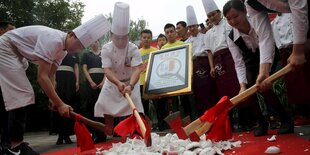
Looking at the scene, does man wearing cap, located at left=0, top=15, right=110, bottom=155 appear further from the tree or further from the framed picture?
the tree

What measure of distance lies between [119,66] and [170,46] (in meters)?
Result: 1.57

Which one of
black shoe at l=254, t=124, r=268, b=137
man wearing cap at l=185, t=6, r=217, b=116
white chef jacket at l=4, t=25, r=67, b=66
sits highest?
white chef jacket at l=4, t=25, r=67, b=66

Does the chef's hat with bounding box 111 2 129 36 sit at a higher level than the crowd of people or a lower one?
higher

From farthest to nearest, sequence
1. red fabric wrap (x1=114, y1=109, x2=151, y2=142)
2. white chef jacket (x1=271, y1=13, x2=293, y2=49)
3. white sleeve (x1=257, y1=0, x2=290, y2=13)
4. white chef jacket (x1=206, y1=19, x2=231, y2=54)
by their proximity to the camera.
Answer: white chef jacket (x1=206, y1=19, x2=231, y2=54) < white chef jacket (x1=271, y1=13, x2=293, y2=49) < red fabric wrap (x1=114, y1=109, x2=151, y2=142) < white sleeve (x1=257, y1=0, x2=290, y2=13)

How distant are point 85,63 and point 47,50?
225 cm

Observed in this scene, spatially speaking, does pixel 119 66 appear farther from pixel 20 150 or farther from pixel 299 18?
pixel 299 18

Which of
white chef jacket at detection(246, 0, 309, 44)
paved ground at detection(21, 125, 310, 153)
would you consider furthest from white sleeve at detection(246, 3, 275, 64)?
paved ground at detection(21, 125, 310, 153)

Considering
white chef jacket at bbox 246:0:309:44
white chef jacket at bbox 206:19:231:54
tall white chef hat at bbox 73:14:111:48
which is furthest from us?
white chef jacket at bbox 206:19:231:54

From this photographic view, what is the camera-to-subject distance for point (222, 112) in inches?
96.3

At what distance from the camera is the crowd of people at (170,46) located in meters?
2.45

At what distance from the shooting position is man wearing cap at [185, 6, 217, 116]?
13.9ft

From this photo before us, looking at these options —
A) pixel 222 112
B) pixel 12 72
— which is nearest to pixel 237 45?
pixel 222 112

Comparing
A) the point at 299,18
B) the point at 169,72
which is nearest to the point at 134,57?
the point at 169,72

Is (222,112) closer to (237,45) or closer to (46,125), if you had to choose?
(237,45)
